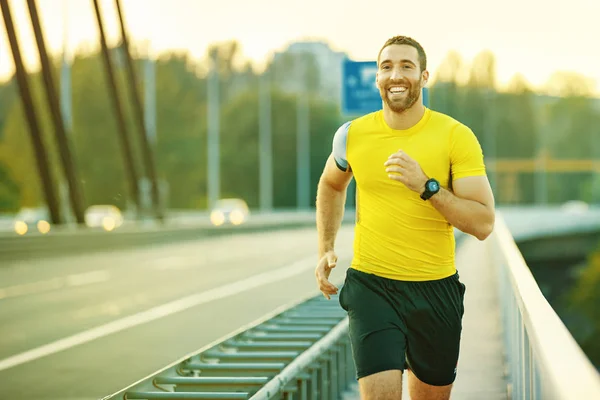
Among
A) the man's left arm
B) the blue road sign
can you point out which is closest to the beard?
the man's left arm

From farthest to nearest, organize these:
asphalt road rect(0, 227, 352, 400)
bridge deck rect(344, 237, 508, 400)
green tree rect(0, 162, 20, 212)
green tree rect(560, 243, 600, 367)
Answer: green tree rect(0, 162, 20, 212) < green tree rect(560, 243, 600, 367) < asphalt road rect(0, 227, 352, 400) < bridge deck rect(344, 237, 508, 400)

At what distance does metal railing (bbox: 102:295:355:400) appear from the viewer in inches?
260

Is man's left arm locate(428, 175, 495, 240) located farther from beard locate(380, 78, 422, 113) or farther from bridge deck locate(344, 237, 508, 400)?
bridge deck locate(344, 237, 508, 400)

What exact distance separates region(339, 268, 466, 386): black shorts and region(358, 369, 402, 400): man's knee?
0.03 m

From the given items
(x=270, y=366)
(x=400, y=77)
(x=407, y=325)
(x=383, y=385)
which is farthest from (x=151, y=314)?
Answer: (x=400, y=77)

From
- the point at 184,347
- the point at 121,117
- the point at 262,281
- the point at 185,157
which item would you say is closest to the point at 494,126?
the point at 185,157

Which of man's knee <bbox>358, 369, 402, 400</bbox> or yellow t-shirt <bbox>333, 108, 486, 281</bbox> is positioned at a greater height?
yellow t-shirt <bbox>333, 108, 486, 281</bbox>

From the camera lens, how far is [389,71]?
517 cm

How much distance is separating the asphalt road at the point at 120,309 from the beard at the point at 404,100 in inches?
202

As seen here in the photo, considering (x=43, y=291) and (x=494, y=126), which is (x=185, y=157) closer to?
(x=494, y=126)

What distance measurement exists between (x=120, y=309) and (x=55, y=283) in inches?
187

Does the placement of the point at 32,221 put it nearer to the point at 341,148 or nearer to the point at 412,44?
the point at 341,148

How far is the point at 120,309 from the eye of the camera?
17.0 meters

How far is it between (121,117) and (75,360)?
27.7 meters
